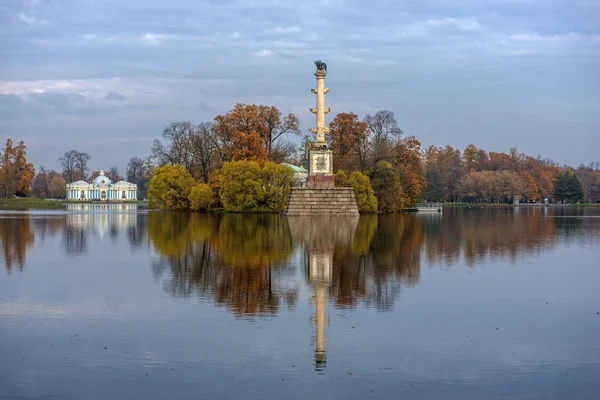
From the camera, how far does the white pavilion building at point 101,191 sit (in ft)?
509

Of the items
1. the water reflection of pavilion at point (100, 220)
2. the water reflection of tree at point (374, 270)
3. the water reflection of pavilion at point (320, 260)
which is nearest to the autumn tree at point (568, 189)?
the water reflection of pavilion at point (100, 220)

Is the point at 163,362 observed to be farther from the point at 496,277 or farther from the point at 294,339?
the point at 496,277

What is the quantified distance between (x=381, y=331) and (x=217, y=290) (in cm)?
515

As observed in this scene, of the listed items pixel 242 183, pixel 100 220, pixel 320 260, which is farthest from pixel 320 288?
pixel 242 183

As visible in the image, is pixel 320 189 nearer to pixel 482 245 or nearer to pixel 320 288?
pixel 482 245

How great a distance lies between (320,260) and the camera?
877 inches

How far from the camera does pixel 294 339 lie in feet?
37.4

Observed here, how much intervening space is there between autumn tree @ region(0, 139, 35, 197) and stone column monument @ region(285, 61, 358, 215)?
2642 inches

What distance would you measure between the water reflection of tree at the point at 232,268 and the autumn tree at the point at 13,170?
83.7 meters

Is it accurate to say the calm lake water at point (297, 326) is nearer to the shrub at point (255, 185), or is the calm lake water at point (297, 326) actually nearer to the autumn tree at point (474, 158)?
the shrub at point (255, 185)

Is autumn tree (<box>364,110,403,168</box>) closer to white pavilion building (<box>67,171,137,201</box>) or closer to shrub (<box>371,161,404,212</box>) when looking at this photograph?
shrub (<box>371,161,404,212</box>)

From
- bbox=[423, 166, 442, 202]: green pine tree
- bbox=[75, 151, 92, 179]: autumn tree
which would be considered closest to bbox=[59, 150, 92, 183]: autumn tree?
bbox=[75, 151, 92, 179]: autumn tree

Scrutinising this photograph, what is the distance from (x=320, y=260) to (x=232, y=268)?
3.24m

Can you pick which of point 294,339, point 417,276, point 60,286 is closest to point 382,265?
point 417,276
